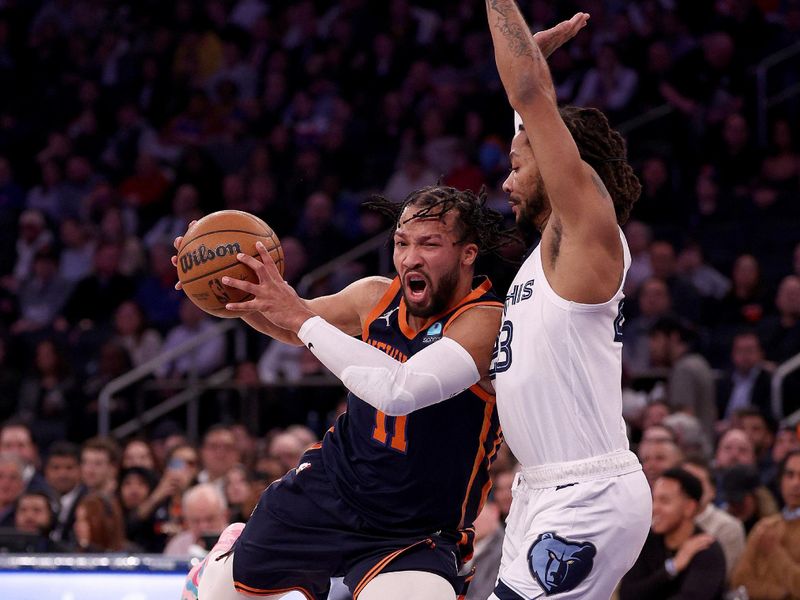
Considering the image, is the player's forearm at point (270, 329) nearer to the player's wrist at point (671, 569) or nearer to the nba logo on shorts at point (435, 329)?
the nba logo on shorts at point (435, 329)

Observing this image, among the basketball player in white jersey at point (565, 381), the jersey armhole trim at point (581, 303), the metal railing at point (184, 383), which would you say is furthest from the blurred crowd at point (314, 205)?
the jersey armhole trim at point (581, 303)

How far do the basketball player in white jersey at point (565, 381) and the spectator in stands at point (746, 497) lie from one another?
→ 442 centimetres

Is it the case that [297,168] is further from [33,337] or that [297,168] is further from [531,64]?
[531,64]

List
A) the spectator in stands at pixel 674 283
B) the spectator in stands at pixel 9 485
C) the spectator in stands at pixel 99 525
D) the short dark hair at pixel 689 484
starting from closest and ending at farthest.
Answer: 1. the short dark hair at pixel 689 484
2. the spectator in stands at pixel 99 525
3. the spectator in stands at pixel 9 485
4. the spectator in stands at pixel 674 283

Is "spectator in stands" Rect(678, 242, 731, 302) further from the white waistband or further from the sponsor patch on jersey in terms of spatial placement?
the white waistband

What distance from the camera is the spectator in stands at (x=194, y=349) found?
1235 centimetres

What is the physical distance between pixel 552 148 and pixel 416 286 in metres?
0.81

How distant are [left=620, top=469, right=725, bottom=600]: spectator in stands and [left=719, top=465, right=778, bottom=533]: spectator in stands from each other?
0.91 metres

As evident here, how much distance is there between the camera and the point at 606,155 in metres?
4.05

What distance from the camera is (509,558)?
3.95 m

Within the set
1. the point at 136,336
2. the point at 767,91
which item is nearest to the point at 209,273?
the point at 136,336

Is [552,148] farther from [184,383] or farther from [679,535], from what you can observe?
[184,383]

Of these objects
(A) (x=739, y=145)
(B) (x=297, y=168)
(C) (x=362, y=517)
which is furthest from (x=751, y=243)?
(C) (x=362, y=517)

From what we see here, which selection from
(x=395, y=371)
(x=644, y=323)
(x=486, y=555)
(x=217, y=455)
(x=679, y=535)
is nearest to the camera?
(x=395, y=371)
